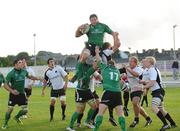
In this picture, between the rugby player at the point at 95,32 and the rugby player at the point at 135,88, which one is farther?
the rugby player at the point at 135,88

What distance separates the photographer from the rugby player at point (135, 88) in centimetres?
1537

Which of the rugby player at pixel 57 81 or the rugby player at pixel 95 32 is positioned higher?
the rugby player at pixel 95 32

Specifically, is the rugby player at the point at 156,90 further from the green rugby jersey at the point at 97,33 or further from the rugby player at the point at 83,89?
the rugby player at the point at 83,89

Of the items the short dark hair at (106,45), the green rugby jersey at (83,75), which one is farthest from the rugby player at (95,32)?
the green rugby jersey at (83,75)

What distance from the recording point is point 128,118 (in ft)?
57.8

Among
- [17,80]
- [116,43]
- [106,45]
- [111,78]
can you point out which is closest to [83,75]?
[106,45]

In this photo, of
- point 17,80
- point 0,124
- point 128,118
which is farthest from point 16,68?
point 128,118

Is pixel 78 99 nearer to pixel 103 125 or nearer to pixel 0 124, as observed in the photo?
pixel 103 125

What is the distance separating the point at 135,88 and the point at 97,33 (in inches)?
104

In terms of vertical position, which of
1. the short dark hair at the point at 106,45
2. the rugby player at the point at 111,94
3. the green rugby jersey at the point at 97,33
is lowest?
the rugby player at the point at 111,94

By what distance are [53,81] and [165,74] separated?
98.3 feet

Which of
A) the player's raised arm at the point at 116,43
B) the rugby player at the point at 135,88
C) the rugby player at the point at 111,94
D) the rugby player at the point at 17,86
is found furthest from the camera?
the rugby player at the point at 17,86

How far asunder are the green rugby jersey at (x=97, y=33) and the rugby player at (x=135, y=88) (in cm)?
166

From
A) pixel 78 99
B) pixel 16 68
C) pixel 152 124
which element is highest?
pixel 16 68
